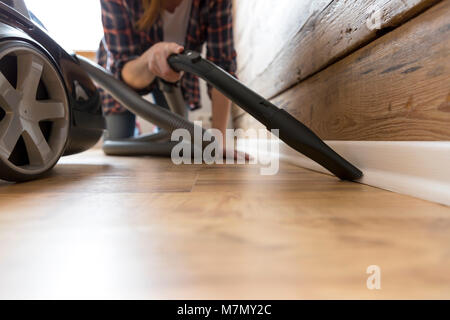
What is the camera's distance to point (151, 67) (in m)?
1.04

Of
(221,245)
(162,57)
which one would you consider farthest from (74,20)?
(221,245)

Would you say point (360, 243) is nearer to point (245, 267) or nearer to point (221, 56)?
point (245, 267)

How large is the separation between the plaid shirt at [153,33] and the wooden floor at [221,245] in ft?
2.91

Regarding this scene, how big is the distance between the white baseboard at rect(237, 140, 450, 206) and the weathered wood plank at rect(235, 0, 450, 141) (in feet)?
0.07

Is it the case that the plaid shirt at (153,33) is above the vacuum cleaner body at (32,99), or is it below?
above

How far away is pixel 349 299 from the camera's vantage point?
21cm

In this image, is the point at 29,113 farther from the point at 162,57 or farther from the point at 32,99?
the point at 162,57

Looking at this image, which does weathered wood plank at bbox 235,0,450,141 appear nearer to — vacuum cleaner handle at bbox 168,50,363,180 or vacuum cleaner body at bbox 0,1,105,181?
vacuum cleaner handle at bbox 168,50,363,180

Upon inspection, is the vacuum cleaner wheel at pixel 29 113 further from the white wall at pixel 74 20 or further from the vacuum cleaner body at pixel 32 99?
the white wall at pixel 74 20

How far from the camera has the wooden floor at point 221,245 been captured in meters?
0.23

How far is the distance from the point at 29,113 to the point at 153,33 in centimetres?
85

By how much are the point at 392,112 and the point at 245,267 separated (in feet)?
1.62

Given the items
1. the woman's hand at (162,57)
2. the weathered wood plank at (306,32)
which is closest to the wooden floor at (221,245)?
the weathered wood plank at (306,32)
